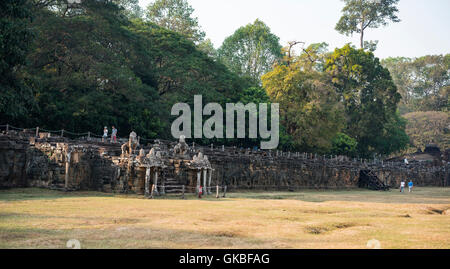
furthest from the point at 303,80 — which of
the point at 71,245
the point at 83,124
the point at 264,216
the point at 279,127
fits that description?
the point at 71,245

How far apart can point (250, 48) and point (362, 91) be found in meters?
18.7

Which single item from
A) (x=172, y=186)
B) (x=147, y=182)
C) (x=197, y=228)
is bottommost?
(x=197, y=228)

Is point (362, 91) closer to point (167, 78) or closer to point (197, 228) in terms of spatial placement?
point (167, 78)

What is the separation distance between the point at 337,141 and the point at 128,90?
1352 inches

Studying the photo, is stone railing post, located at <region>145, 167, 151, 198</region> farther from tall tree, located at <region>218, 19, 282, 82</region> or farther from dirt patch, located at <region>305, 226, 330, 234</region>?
tall tree, located at <region>218, 19, 282, 82</region>

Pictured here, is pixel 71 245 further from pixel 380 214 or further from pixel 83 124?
pixel 83 124

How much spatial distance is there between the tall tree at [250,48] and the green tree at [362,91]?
10270 mm

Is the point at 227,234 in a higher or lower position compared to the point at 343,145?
lower

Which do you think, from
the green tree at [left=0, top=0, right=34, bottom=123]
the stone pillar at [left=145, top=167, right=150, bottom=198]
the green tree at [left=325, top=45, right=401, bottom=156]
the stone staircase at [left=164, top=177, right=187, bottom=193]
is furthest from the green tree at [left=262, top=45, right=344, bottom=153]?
the green tree at [left=0, top=0, right=34, bottom=123]

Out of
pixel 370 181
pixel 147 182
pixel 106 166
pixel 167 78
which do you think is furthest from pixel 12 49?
pixel 370 181

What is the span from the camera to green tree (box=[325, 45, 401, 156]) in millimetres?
63844

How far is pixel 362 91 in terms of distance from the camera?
2571 inches

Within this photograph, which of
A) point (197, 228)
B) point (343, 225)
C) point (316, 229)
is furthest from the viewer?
point (343, 225)

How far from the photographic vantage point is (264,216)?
16531 millimetres
